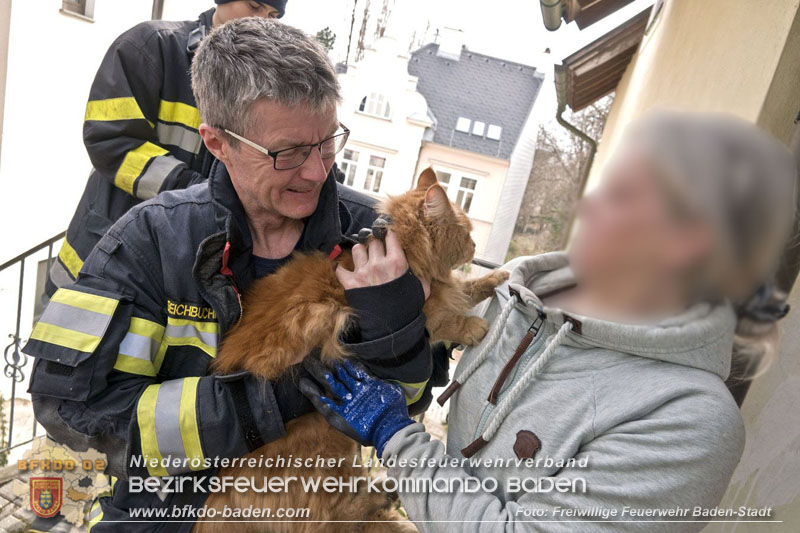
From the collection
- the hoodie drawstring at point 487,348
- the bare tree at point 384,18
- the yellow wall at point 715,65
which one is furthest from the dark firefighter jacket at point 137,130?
the bare tree at point 384,18

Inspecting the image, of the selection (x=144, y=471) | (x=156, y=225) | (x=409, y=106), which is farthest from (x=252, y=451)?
(x=409, y=106)

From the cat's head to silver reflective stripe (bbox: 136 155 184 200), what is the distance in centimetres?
106

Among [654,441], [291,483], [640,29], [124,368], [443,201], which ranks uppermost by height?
[640,29]

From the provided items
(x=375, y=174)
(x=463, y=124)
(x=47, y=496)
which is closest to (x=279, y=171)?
(x=47, y=496)

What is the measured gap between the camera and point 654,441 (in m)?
1.02

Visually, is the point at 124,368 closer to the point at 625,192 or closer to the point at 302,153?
the point at 302,153

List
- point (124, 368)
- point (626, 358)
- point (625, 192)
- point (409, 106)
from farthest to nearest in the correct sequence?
point (409, 106) < point (124, 368) < point (626, 358) < point (625, 192)

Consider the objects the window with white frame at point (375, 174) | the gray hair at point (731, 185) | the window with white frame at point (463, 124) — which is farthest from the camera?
the window with white frame at point (463, 124)

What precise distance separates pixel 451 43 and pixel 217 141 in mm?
15550

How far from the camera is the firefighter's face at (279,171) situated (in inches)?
60.7

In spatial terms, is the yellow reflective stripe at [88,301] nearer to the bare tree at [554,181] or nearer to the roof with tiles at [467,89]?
the bare tree at [554,181]

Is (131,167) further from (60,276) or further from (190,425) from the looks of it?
(190,425)

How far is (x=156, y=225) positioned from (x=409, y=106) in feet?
44.5

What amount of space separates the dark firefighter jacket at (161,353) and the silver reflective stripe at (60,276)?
1120mm
